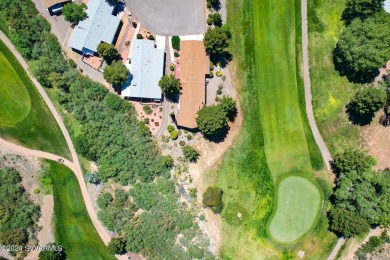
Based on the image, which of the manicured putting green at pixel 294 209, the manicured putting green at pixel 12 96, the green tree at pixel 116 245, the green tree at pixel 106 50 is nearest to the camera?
the green tree at pixel 106 50

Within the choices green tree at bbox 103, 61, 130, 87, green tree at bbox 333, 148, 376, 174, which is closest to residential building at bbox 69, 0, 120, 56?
green tree at bbox 103, 61, 130, 87

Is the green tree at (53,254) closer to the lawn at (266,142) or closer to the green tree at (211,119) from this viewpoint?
the lawn at (266,142)

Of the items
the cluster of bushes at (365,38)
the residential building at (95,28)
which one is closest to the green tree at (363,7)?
the cluster of bushes at (365,38)

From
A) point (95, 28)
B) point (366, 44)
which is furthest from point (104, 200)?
point (366, 44)

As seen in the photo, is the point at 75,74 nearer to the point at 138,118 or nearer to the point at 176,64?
the point at 138,118

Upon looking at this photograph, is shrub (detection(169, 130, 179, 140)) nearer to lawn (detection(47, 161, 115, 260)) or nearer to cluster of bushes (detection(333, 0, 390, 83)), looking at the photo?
lawn (detection(47, 161, 115, 260))
